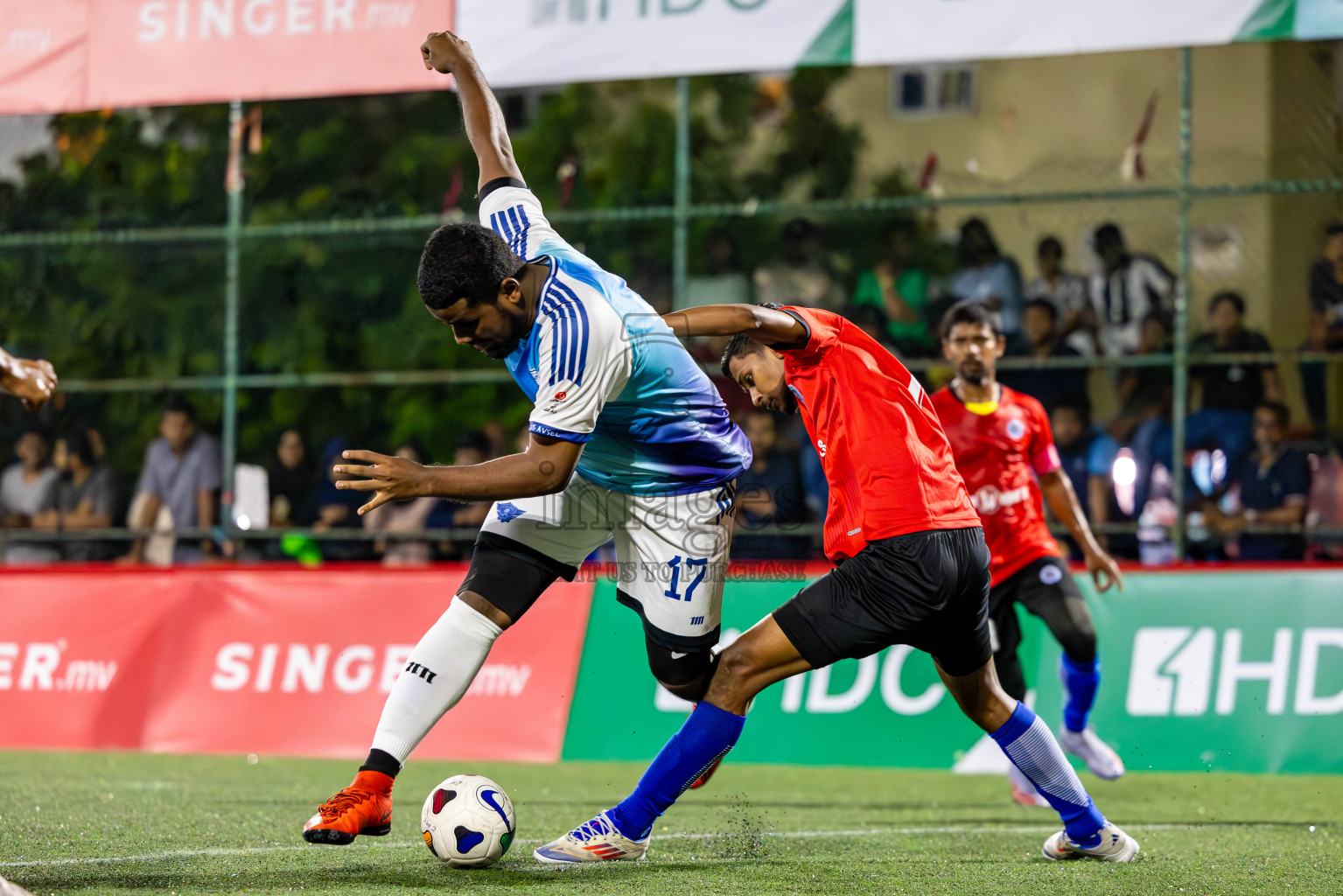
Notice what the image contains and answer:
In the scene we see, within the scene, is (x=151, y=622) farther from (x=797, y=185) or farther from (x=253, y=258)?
(x=797, y=185)

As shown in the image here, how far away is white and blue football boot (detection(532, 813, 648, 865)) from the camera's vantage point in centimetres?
500

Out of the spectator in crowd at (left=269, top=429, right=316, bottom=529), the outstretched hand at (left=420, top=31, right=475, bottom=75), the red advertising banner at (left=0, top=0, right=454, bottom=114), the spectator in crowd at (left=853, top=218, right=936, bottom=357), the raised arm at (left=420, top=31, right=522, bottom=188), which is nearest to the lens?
the raised arm at (left=420, top=31, right=522, bottom=188)

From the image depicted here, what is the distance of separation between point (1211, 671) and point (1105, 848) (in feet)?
10.9

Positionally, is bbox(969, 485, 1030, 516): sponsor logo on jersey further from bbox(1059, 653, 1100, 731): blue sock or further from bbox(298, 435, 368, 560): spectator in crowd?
bbox(298, 435, 368, 560): spectator in crowd

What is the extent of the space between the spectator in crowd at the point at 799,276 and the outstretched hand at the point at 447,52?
5939mm

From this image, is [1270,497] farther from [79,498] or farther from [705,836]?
[79,498]

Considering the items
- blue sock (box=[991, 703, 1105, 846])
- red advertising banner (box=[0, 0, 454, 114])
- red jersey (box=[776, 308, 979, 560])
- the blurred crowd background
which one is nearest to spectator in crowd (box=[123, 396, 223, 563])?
the blurred crowd background

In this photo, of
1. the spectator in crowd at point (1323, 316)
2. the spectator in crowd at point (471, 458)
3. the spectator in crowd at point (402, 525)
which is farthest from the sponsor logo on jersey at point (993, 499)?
the spectator in crowd at point (471, 458)

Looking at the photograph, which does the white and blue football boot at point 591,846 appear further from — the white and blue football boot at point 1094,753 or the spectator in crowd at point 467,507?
the spectator in crowd at point 467,507

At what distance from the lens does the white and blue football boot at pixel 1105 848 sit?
5305 millimetres

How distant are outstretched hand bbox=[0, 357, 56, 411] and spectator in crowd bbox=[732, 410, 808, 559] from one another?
6.20m

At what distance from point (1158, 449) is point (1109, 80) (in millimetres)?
5174

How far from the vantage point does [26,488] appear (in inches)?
465

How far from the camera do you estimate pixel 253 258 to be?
12664 millimetres
